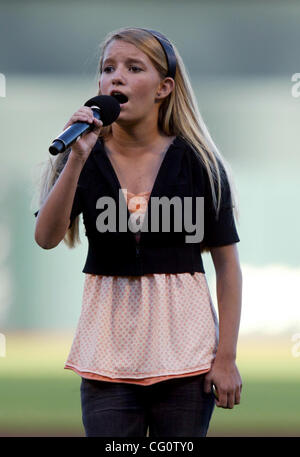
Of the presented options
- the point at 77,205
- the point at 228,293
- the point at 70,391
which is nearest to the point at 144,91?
the point at 77,205

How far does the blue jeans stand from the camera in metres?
1.33

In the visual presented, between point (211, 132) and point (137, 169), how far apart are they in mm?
3421

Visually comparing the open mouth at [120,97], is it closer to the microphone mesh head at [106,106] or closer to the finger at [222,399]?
the microphone mesh head at [106,106]

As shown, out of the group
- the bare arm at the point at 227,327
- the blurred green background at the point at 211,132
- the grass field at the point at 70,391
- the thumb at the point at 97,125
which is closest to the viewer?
the thumb at the point at 97,125

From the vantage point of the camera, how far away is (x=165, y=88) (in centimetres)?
150

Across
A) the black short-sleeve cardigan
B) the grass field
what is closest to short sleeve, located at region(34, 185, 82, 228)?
the black short-sleeve cardigan

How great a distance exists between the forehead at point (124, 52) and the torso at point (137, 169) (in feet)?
0.60

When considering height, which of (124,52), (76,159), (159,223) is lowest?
(159,223)

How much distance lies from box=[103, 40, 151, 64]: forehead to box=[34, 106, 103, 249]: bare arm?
7.6 inches

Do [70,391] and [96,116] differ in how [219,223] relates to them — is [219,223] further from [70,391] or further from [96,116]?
[70,391]

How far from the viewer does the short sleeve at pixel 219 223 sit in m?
1.44

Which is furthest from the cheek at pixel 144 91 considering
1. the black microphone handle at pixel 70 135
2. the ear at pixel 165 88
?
the black microphone handle at pixel 70 135

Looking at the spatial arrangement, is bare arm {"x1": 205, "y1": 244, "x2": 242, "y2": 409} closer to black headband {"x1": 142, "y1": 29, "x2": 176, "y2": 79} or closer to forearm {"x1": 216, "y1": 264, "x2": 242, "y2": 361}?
forearm {"x1": 216, "y1": 264, "x2": 242, "y2": 361}
